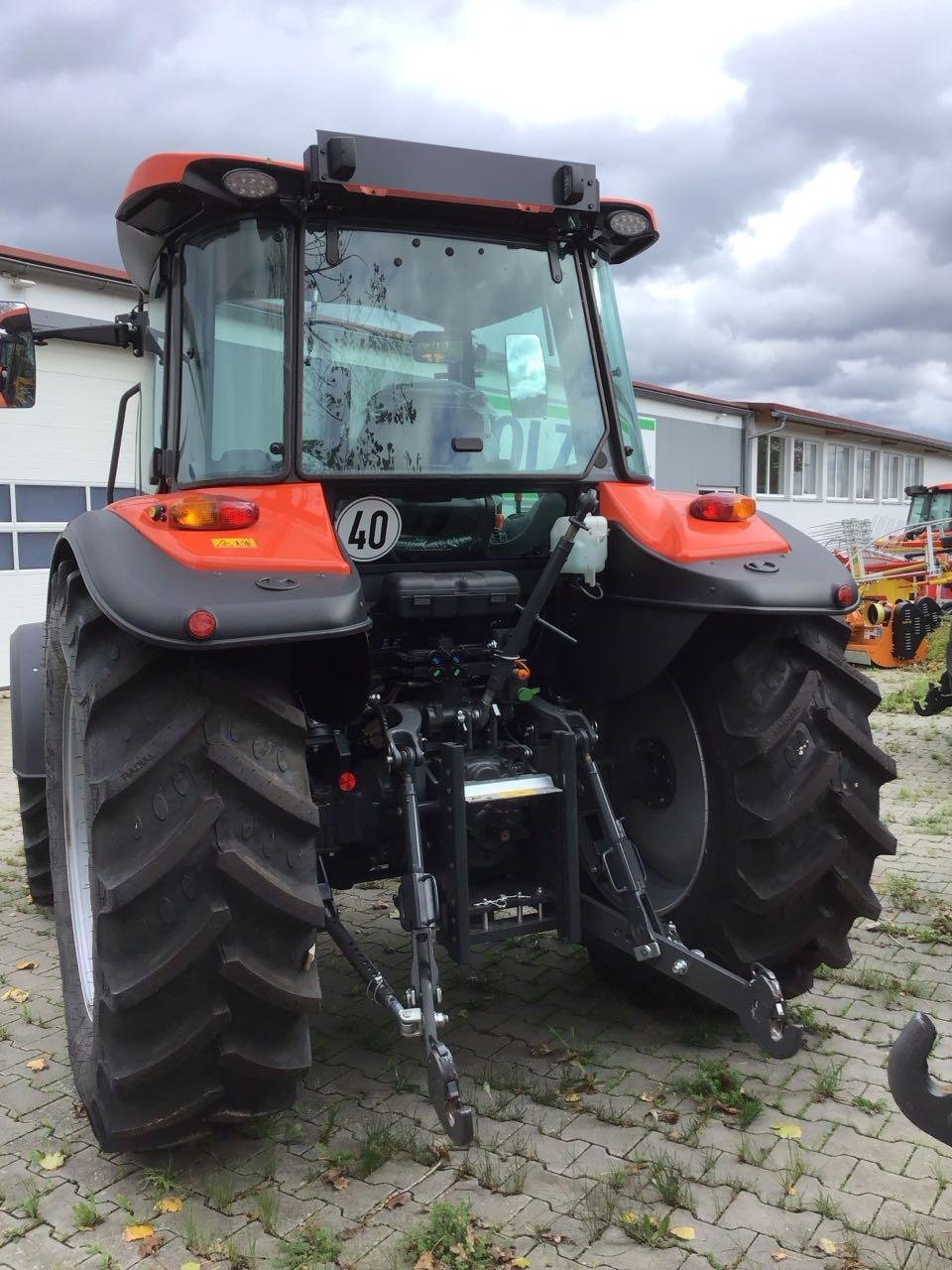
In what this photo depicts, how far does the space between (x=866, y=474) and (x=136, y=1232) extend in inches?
1453

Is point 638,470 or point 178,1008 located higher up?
point 638,470

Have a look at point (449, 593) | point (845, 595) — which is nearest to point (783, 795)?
point (845, 595)

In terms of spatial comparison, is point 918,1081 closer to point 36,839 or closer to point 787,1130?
point 787,1130

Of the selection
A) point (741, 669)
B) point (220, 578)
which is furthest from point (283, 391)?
point (741, 669)

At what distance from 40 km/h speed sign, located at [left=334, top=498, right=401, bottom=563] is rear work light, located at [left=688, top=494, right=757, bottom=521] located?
0.93m

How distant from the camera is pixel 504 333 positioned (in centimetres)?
362

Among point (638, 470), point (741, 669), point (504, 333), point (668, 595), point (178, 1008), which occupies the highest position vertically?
point (504, 333)

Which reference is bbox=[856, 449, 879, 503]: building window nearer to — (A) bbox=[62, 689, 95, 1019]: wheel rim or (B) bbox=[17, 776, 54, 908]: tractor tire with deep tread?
(B) bbox=[17, 776, 54, 908]: tractor tire with deep tread

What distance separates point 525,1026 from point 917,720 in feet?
23.9

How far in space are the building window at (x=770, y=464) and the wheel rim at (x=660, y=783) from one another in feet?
85.7

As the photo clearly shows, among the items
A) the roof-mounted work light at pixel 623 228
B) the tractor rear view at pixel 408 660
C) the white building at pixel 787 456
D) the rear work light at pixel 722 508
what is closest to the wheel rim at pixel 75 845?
the tractor rear view at pixel 408 660

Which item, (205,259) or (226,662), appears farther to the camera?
(205,259)

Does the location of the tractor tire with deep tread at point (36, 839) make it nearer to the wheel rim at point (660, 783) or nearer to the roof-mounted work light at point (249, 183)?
the wheel rim at point (660, 783)

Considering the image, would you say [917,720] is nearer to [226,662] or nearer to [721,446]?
[226,662]
